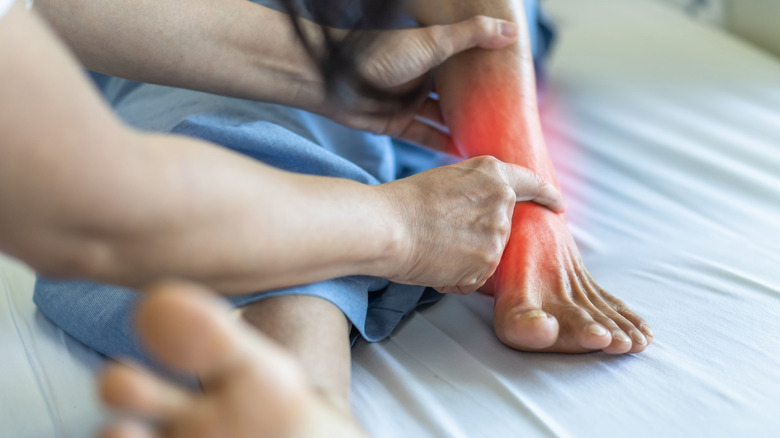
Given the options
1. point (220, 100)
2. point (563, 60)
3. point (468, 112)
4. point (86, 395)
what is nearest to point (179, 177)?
point (86, 395)

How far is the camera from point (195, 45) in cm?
87

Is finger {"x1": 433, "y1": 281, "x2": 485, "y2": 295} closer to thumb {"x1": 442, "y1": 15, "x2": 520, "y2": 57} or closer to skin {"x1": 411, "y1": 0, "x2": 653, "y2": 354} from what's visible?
skin {"x1": 411, "y1": 0, "x2": 653, "y2": 354}

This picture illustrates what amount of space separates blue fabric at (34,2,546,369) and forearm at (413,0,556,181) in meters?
0.13

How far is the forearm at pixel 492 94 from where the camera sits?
955 millimetres

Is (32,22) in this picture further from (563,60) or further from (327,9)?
(563,60)

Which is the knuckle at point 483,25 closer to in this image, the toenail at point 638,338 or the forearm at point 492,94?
the forearm at point 492,94

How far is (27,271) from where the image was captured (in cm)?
93

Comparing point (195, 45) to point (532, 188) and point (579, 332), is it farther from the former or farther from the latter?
point (579, 332)

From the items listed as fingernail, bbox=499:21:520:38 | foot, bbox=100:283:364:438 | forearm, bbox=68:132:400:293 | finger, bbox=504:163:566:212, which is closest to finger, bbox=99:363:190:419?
foot, bbox=100:283:364:438

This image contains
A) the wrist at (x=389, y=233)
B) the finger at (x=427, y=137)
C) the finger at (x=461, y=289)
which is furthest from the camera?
the finger at (x=427, y=137)

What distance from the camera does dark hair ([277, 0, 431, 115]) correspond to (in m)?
0.98

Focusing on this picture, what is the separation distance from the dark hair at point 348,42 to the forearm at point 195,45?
0.8 inches

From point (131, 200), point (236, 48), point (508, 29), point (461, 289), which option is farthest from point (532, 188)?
point (131, 200)

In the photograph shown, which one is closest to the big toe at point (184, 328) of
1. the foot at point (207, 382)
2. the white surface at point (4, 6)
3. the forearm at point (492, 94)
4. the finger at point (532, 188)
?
the foot at point (207, 382)
